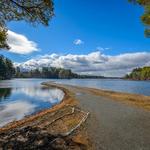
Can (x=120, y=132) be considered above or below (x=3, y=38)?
below

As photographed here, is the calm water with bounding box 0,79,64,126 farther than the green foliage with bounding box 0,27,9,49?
Yes

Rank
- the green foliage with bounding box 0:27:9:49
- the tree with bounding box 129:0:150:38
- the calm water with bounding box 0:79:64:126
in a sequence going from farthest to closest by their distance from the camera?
the calm water with bounding box 0:79:64:126 → the tree with bounding box 129:0:150:38 → the green foliage with bounding box 0:27:9:49

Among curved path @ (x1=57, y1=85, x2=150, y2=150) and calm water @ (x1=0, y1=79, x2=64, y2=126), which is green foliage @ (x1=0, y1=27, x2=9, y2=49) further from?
calm water @ (x1=0, y1=79, x2=64, y2=126)

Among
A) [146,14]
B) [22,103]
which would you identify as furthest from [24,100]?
[146,14]

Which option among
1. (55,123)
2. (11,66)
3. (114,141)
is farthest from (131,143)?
(11,66)

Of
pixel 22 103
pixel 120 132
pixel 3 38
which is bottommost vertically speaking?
pixel 22 103

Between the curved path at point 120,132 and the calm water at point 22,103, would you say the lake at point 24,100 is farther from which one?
the curved path at point 120,132

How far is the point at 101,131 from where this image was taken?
14016 mm

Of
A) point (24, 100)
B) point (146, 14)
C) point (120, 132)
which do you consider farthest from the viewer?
point (24, 100)

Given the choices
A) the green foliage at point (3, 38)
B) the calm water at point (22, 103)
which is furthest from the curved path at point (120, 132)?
the calm water at point (22, 103)

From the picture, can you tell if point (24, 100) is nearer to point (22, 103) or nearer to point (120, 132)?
point (22, 103)

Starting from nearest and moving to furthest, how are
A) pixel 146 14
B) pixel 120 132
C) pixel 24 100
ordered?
→ pixel 120 132 < pixel 146 14 < pixel 24 100

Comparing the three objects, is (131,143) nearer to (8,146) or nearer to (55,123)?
(8,146)

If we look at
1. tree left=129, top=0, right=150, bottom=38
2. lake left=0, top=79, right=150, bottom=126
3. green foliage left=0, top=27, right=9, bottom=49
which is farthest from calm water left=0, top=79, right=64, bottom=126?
tree left=129, top=0, right=150, bottom=38
